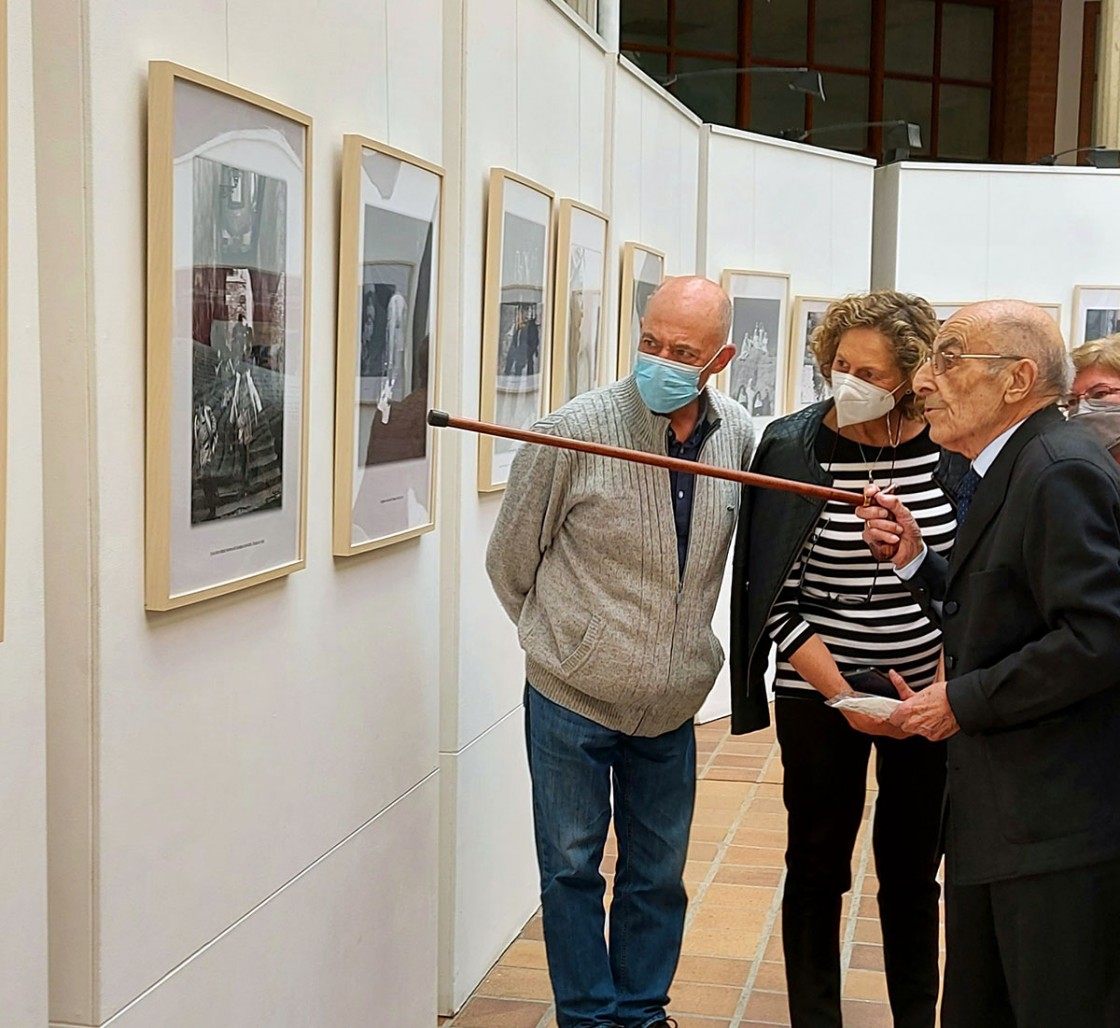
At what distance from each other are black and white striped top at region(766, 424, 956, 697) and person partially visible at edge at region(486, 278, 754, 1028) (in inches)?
11.1

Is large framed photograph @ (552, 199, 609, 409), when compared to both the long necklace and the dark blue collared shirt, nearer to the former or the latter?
the dark blue collared shirt

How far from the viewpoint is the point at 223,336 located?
2768 millimetres

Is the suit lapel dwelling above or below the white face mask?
below

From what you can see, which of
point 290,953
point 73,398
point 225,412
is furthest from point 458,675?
point 73,398

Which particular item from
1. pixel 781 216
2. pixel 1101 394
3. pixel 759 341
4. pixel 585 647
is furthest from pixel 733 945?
pixel 781 216

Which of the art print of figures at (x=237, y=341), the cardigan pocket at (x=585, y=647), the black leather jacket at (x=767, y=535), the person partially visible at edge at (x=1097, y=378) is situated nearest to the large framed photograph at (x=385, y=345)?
the art print of figures at (x=237, y=341)

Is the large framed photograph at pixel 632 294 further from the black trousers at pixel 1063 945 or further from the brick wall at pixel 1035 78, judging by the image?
the brick wall at pixel 1035 78

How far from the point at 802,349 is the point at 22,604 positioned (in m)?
7.62

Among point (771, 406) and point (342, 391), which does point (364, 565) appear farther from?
point (771, 406)

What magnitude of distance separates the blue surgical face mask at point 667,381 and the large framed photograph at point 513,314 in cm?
82

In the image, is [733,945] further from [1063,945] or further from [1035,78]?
[1035,78]

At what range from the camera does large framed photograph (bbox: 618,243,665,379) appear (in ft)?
22.0

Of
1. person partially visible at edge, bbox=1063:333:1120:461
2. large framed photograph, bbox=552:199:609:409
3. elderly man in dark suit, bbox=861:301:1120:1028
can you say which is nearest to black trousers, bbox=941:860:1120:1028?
elderly man in dark suit, bbox=861:301:1120:1028

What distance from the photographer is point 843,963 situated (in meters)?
5.11
